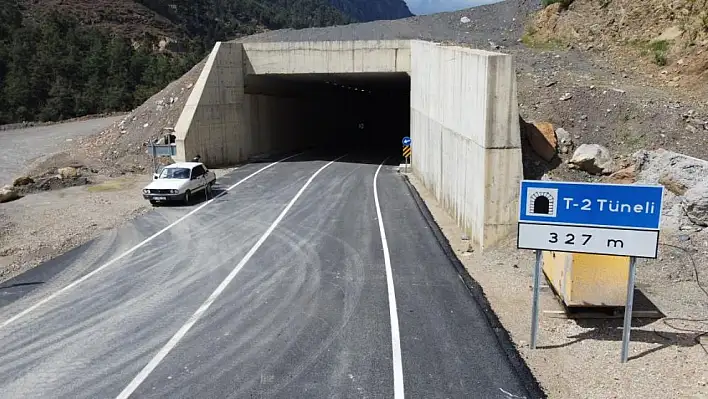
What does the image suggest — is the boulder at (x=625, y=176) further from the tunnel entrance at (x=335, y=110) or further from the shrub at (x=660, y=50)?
the tunnel entrance at (x=335, y=110)

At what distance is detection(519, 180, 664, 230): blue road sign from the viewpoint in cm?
929

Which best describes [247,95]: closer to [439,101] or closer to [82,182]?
[82,182]

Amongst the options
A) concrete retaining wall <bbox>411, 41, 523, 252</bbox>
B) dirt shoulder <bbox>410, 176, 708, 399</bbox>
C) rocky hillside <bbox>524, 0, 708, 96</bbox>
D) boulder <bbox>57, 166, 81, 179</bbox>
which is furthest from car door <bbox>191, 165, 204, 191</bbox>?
rocky hillside <bbox>524, 0, 708, 96</bbox>

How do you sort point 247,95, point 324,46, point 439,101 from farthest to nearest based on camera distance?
point 247,95, point 324,46, point 439,101

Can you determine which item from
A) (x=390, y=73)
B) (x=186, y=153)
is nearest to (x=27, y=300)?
(x=186, y=153)

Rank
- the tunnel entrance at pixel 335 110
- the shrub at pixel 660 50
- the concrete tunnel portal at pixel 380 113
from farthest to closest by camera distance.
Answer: the tunnel entrance at pixel 335 110 < the shrub at pixel 660 50 < the concrete tunnel portal at pixel 380 113

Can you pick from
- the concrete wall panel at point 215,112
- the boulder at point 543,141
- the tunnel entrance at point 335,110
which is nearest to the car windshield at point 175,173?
the concrete wall panel at point 215,112

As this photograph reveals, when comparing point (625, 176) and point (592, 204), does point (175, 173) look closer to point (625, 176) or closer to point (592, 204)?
point (625, 176)

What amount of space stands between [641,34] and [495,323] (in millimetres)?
24642

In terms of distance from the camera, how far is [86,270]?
15.5 meters

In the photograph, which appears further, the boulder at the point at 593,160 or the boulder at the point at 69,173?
the boulder at the point at 69,173

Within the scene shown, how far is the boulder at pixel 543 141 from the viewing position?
18.2 meters

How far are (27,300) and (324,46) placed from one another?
891 inches

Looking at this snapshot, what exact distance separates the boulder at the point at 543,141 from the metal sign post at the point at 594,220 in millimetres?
8831
